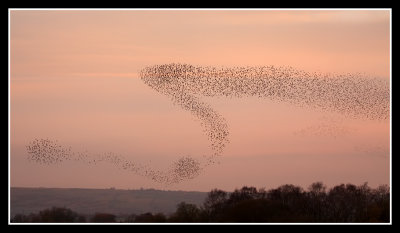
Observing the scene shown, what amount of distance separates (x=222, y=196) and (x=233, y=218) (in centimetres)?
939

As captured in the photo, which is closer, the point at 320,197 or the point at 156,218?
the point at 156,218

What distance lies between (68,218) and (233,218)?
44.3 ft

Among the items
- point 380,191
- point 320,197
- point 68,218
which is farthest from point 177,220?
point 380,191

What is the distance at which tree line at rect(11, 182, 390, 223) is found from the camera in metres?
61.3

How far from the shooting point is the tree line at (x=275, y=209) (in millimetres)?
61344

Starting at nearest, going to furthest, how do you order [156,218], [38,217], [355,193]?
[156,218] → [38,217] → [355,193]

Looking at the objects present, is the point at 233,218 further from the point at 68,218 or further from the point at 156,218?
the point at 68,218

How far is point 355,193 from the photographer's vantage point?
225 feet

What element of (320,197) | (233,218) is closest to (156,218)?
(233,218)

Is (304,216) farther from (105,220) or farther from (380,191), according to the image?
(105,220)

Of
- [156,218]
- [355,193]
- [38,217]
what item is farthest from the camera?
[355,193]

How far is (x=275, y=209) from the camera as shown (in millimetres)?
65250

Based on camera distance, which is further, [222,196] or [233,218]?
[222,196]

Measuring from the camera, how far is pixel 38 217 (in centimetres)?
6438
